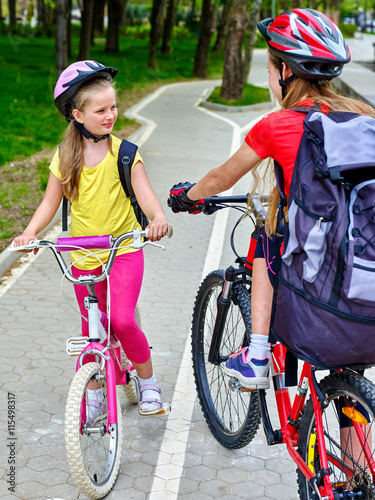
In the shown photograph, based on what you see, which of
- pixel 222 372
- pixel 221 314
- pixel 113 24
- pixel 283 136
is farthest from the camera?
pixel 113 24

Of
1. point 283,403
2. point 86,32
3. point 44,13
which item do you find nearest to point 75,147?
point 283,403

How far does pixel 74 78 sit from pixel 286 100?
3.87 feet

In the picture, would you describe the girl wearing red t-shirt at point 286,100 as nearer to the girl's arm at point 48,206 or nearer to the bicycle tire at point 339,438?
the bicycle tire at point 339,438

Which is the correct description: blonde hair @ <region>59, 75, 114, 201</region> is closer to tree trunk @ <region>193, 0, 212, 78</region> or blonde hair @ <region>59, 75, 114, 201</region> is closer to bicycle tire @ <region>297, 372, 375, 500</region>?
bicycle tire @ <region>297, 372, 375, 500</region>

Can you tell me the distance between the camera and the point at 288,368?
3098mm

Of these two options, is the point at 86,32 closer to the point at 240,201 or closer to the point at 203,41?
the point at 203,41

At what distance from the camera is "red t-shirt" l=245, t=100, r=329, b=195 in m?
2.69

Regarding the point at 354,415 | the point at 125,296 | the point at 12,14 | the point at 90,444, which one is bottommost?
the point at 12,14

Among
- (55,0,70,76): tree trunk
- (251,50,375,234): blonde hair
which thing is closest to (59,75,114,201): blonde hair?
(251,50,375,234): blonde hair

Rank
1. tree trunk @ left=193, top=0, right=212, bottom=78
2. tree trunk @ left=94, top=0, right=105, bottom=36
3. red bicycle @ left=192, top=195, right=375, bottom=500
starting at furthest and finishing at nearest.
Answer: tree trunk @ left=94, top=0, right=105, bottom=36, tree trunk @ left=193, top=0, right=212, bottom=78, red bicycle @ left=192, top=195, right=375, bottom=500

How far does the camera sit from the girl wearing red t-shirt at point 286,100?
107 inches

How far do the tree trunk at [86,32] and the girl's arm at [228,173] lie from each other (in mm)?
20772

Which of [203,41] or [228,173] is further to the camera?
[203,41]

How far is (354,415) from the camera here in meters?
2.71
